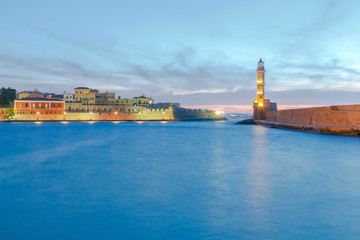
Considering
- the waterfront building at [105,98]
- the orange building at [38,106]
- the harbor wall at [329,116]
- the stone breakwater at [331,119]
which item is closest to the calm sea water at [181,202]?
the stone breakwater at [331,119]

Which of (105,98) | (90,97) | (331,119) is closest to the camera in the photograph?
(331,119)

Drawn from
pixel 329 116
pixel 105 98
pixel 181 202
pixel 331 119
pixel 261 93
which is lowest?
pixel 181 202

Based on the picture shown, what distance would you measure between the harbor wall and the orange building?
49709 millimetres

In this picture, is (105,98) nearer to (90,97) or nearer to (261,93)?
(90,97)

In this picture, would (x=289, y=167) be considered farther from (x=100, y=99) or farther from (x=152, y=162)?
(x=100, y=99)

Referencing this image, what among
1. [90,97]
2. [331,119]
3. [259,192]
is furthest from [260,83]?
[259,192]

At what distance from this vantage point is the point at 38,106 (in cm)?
6575

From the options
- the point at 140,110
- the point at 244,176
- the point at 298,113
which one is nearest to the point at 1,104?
the point at 140,110

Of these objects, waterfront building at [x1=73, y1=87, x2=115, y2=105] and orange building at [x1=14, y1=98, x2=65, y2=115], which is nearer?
orange building at [x1=14, y1=98, x2=65, y2=115]

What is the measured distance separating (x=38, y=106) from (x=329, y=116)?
57666 mm

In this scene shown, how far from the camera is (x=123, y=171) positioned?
35.0ft

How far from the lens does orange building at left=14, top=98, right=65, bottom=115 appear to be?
6494 cm

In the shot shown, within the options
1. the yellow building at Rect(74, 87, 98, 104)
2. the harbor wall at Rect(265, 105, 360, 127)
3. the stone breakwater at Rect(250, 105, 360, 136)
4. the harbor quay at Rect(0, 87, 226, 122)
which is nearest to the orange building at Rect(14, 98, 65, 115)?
the harbor quay at Rect(0, 87, 226, 122)

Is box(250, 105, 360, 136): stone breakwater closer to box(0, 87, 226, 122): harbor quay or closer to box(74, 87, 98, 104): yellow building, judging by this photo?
box(0, 87, 226, 122): harbor quay
